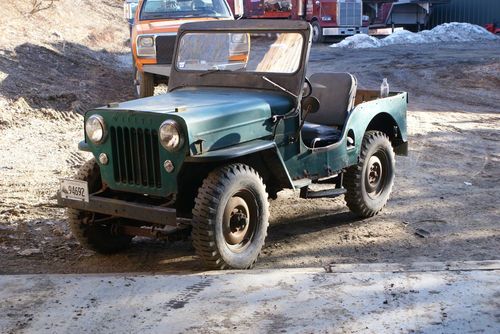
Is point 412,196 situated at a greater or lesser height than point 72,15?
lesser

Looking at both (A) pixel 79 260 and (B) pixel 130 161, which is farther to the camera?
(A) pixel 79 260

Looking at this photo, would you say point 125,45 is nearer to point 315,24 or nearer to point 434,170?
→ point 315,24

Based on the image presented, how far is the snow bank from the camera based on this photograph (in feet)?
81.8

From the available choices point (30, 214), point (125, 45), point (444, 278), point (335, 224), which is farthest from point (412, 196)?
point (125, 45)

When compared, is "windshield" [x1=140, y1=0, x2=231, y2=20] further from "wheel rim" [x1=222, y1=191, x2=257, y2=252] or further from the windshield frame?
"wheel rim" [x1=222, y1=191, x2=257, y2=252]

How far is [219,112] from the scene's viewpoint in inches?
209

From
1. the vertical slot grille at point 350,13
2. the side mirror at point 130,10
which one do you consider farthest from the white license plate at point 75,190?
the vertical slot grille at point 350,13

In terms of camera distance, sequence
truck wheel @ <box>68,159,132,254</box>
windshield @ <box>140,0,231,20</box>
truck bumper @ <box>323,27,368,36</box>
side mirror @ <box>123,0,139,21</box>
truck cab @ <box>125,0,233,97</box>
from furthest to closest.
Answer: truck bumper @ <box>323,27,368,36</box>, side mirror @ <box>123,0,139,21</box>, windshield @ <box>140,0,231,20</box>, truck cab @ <box>125,0,233,97</box>, truck wheel @ <box>68,159,132,254</box>

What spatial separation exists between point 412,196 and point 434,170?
→ 1295 mm

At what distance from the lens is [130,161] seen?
208 inches

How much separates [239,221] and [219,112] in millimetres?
799

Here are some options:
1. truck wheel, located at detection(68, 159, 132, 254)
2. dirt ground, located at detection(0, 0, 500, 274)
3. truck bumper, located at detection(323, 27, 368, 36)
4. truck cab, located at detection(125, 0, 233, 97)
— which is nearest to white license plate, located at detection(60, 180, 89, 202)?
truck wheel, located at detection(68, 159, 132, 254)

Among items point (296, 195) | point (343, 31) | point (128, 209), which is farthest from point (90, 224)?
point (343, 31)

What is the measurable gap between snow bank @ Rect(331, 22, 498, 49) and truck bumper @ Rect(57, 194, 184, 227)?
20.0m
